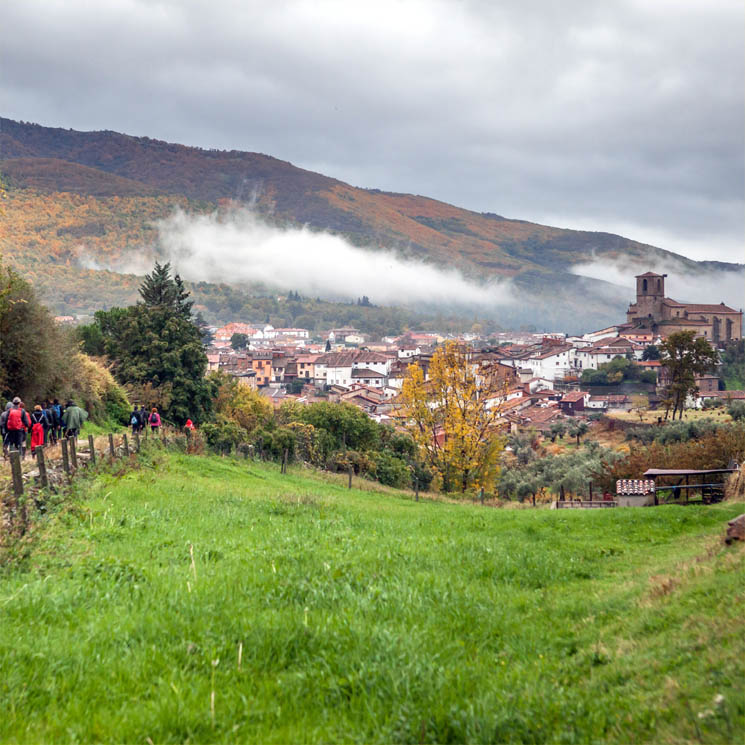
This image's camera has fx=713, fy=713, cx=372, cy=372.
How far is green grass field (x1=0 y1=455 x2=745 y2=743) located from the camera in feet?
13.2

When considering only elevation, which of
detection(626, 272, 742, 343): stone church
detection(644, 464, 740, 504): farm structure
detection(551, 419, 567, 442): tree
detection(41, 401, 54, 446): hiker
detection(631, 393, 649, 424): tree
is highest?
detection(626, 272, 742, 343): stone church

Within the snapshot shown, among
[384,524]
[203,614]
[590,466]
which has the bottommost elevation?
[590,466]

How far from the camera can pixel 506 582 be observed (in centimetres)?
755

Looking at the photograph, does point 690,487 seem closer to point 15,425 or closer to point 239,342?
point 15,425

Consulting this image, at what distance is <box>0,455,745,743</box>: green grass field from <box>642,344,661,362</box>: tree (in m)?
113

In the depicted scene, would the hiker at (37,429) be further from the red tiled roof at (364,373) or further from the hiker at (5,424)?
the red tiled roof at (364,373)

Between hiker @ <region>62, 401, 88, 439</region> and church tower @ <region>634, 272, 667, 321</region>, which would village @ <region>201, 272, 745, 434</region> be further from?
hiker @ <region>62, 401, 88, 439</region>

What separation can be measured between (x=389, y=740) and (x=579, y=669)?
154cm

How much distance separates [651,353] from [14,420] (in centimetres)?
11270

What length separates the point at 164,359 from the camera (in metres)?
34.5

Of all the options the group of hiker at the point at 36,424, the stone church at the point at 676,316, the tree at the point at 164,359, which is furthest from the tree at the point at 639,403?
the group of hiker at the point at 36,424

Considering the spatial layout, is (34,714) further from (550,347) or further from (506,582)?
(550,347)

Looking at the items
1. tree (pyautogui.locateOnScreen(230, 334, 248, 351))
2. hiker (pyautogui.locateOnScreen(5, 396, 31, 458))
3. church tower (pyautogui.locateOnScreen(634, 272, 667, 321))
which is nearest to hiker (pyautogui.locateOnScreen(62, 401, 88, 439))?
hiker (pyautogui.locateOnScreen(5, 396, 31, 458))

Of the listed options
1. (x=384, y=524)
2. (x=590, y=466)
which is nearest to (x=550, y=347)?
(x=590, y=466)
